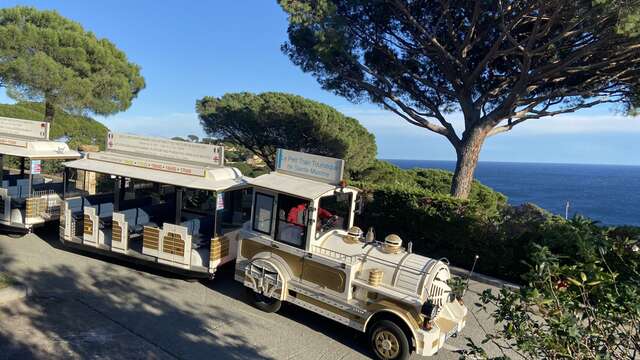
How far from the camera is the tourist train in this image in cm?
622

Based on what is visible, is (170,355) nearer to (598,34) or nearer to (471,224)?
(471,224)

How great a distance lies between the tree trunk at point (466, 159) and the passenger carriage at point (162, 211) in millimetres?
6750

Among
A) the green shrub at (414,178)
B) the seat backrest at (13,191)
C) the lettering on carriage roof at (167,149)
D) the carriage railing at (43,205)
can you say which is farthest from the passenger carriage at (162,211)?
the green shrub at (414,178)

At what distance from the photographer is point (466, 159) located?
13.2 metres

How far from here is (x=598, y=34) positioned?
11.5 meters

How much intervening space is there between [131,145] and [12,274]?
348cm

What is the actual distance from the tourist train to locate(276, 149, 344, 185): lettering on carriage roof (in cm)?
2

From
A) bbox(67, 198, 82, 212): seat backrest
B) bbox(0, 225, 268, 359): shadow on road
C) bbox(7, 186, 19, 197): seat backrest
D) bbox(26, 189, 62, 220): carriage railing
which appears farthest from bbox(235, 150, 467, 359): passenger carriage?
bbox(7, 186, 19, 197): seat backrest

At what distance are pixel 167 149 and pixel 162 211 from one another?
1.93 metres

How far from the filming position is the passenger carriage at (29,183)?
10.5 metres

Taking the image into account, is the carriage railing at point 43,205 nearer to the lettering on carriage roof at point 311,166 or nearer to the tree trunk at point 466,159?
the lettering on carriage roof at point 311,166

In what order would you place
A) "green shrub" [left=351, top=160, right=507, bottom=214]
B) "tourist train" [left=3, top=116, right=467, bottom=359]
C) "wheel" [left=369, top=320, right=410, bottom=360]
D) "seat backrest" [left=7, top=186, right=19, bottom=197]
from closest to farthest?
"wheel" [left=369, top=320, right=410, bottom=360]
"tourist train" [left=3, top=116, right=467, bottom=359]
"seat backrest" [left=7, top=186, right=19, bottom=197]
"green shrub" [left=351, top=160, right=507, bottom=214]

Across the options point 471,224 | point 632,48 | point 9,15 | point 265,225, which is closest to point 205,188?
point 265,225

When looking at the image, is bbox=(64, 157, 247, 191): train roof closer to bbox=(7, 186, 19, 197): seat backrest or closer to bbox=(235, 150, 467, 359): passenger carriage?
bbox=(235, 150, 467, 359): passenger carriage
